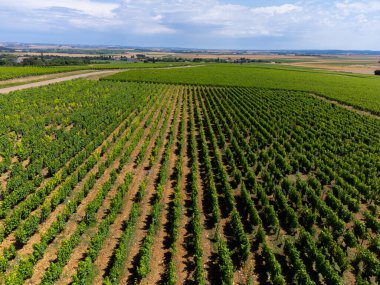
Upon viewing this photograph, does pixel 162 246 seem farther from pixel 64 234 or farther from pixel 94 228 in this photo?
pixel 64 234

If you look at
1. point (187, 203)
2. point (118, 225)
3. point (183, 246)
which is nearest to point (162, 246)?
point (183, 246)

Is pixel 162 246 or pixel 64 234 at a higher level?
pixel 64 234

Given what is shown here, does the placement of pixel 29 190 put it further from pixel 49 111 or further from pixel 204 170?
pixel 49 111

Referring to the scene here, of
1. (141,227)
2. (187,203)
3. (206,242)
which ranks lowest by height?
(206,242)

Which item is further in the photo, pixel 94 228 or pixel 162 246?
pixel 94 228

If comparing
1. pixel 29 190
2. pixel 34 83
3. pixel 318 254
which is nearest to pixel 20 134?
pixel 29 190

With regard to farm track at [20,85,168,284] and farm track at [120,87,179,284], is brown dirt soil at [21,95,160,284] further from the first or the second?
farm track at [120,87,179,284]

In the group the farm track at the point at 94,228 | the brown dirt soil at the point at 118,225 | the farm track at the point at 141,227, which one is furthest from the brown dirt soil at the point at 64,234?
the farm track at the point at 141,227

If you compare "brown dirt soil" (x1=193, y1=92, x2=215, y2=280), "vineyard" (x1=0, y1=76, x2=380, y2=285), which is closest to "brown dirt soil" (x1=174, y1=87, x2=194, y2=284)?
"vineyard" (x1=0, y1=76, x2=380, y2=285)
